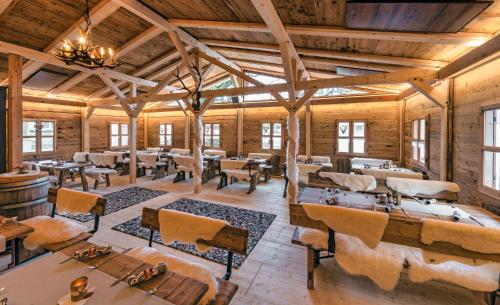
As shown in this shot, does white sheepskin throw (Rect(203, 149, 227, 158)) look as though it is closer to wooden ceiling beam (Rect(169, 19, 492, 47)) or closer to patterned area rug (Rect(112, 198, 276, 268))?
patterned area rug (Rect(112, 198, 276, 268))

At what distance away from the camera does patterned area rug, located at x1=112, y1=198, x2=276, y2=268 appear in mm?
2996

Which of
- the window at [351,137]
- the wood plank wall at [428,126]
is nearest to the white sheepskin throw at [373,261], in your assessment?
the wood plank wall at [428,126]

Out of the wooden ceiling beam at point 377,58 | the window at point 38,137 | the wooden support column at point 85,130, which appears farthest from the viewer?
the wooden support column at point 85,130

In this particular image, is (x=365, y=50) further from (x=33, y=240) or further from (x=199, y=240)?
(x=33, y=240)

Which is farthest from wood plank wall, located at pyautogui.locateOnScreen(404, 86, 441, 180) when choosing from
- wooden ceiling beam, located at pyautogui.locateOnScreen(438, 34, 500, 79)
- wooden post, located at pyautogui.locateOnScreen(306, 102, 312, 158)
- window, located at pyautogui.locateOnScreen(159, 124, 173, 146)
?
window, located at pyautogui.locateOnScreen(159, 124, 173, 146)

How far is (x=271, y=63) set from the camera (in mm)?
6348

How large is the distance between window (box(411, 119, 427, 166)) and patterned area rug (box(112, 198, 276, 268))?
3.89 metres

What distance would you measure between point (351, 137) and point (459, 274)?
6.22m

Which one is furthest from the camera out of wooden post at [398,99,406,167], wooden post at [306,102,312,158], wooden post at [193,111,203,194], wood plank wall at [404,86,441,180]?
wooden post at [306,102,312,158]

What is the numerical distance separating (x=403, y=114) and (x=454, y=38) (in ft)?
14.0

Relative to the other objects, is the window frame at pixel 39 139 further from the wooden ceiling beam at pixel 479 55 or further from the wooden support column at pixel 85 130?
the wooden ceiling beam at pixel 479 55

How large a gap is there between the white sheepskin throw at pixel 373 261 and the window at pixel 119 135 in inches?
435

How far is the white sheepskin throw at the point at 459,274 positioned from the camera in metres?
1.79

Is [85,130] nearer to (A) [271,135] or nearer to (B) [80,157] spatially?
(B) [80,157]
